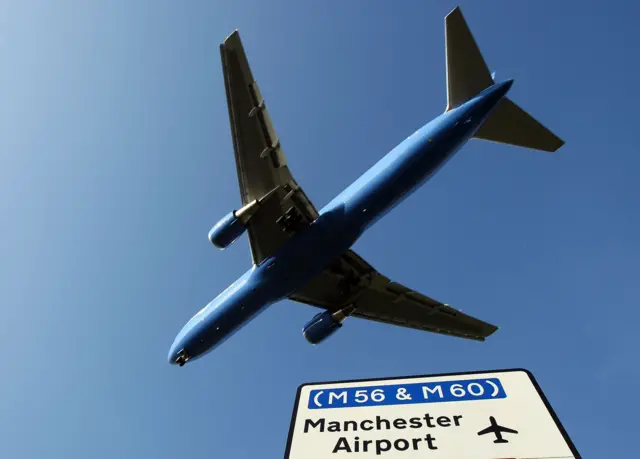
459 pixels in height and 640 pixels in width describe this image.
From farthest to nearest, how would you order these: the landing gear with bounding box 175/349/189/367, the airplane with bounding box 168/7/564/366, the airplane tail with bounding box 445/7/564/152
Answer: the landing gear with bounding box 175/349/189/367 → the airplane tail with bounding box 445/7/564/152 → the airplane with bounding box 168/7/564/366

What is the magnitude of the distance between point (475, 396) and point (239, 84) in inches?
604

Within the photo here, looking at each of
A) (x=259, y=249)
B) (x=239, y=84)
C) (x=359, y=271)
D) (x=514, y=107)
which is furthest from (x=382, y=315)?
(x=239, y=84)

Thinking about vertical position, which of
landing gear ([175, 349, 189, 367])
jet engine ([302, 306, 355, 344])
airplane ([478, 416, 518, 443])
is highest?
jet engine ([302, 306, 355, 344])

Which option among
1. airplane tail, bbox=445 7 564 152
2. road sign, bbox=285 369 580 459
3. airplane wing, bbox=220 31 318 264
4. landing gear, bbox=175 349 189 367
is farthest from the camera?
landing gear, bbox=175 349 189 367

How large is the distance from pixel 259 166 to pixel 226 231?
2927 millimetres

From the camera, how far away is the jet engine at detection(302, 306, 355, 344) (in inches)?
907

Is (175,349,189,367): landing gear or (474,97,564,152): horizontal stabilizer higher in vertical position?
(474,97,564,152): horizontal stabilizer

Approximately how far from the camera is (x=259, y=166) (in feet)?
61.3

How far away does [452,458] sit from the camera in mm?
3215

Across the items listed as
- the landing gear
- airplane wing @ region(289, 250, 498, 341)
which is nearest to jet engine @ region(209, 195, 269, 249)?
the landing gear

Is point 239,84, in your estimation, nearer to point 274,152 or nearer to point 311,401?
A: point 274,152

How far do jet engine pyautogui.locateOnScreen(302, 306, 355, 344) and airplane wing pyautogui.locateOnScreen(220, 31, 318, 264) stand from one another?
16.9 ft

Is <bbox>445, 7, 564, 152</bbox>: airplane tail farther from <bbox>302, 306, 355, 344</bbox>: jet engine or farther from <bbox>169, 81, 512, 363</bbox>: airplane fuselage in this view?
<bbox>302, 306, 355, 344</bbox>: jet engine

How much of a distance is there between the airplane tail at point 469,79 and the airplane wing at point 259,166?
7241 millimetres
